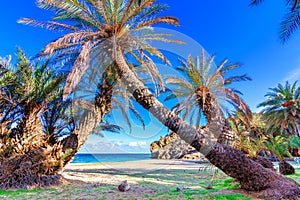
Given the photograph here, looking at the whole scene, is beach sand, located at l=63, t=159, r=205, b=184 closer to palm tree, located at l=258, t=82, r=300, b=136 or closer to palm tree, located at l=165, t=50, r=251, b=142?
palm tree, located at l=165, t=50, r=251, b=142

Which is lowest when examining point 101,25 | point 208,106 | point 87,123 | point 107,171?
point 107,171

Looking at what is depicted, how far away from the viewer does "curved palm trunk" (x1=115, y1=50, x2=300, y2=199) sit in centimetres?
717

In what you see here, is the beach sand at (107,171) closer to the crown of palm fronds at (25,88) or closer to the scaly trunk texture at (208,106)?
the scaly trunk texture at (208,106)

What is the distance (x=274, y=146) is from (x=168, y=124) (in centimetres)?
800

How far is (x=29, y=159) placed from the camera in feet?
31.4

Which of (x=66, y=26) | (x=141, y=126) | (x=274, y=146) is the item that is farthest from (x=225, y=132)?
(x=66, y=26)

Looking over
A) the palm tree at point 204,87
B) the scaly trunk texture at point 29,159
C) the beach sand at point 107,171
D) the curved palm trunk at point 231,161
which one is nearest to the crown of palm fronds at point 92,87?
the scaly trunk texture at point 29,159

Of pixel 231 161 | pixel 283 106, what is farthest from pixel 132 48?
pixel 283 106

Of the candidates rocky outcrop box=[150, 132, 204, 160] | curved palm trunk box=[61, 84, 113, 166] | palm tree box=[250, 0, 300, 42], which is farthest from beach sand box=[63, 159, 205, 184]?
rocky outcrop box=[150, 132, 204, 160]

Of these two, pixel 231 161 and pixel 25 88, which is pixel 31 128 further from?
pixel 231 161

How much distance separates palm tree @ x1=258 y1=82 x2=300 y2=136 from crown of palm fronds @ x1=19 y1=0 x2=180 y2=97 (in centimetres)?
2384

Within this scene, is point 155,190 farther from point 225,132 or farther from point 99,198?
point 225,132

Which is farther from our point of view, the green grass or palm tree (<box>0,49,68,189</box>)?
palm tree (<box>0,49,68,189</box>)

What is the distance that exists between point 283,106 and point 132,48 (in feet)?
83.4
